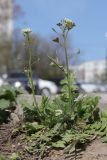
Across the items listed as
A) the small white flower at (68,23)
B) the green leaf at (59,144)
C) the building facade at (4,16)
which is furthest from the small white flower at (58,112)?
the building facade at (4,16)

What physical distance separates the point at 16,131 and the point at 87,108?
0.70 metres

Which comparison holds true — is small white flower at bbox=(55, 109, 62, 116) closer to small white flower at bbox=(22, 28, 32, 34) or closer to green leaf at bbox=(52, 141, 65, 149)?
green leaf at bbox=(52, 141, 65, 149)

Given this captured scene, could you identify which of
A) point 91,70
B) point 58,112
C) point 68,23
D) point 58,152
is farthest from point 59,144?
point 91,70

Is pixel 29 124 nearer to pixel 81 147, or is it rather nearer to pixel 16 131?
pixel 16 131

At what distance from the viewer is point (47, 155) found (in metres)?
4.14

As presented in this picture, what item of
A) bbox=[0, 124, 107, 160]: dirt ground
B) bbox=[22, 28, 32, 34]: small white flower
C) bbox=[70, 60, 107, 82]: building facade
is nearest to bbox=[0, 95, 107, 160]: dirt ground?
bbox=[0, 124, 107, 160]: dirt ground

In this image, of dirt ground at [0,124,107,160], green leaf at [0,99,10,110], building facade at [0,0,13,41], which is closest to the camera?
dirt ground at [0,124,107,160]

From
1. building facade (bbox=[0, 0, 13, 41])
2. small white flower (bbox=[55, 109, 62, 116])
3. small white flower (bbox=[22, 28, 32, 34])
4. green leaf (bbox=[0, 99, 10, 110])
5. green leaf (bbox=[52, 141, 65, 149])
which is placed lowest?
green leaf (bbox=[52, 141, 65, 149])

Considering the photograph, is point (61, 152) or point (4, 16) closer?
point (61, 152)

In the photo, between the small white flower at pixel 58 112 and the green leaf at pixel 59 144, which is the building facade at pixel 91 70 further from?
the green leaf at pixel 59 144

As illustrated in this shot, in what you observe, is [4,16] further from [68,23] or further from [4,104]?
[68,23]

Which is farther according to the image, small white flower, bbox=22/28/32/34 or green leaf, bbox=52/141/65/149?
small white flower, bbox=22/28/32/34

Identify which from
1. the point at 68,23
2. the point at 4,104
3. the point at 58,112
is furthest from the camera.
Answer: the point at 4,104

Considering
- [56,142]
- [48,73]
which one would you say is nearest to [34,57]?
[56,142]
